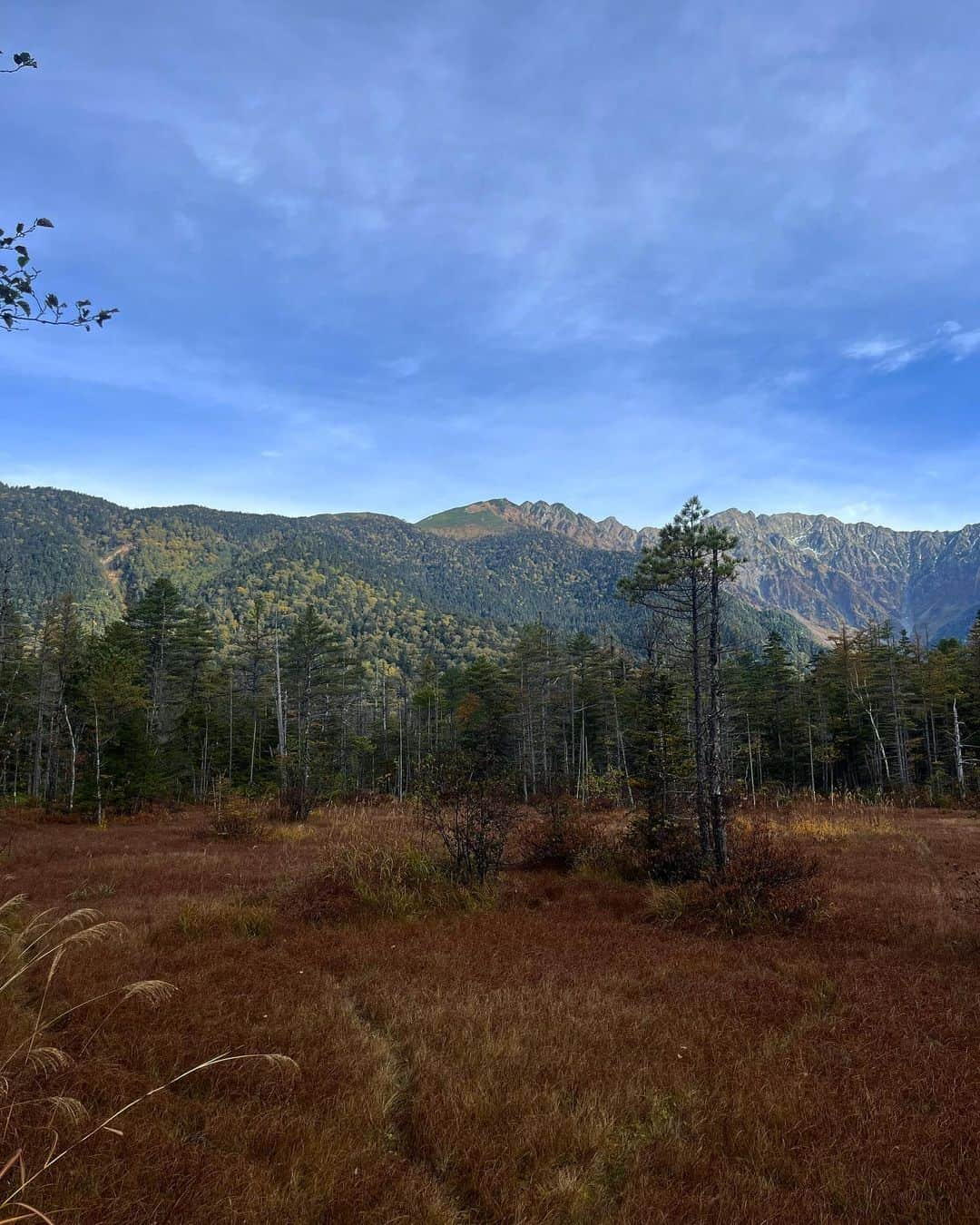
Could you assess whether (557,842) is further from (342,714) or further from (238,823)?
Answer: (342,714)

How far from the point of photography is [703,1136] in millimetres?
3922

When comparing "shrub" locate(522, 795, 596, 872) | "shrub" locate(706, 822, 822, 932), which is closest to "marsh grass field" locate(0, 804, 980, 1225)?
"shrub" locate(706, 822, 822, 932)

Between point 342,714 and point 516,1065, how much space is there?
6034cm

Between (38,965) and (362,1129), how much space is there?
18.2ft

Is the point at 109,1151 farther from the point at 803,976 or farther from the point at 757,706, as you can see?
the point at 757,706

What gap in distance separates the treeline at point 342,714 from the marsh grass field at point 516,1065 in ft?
48.6

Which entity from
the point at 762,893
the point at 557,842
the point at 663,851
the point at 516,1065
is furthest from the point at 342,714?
the point at 516,1065

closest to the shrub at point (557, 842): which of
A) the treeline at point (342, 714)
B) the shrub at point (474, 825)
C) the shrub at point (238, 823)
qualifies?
the shrub at point (474, 825)

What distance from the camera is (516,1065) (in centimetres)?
474

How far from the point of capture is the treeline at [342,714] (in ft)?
89.4

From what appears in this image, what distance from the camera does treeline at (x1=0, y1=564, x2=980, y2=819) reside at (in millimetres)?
27250

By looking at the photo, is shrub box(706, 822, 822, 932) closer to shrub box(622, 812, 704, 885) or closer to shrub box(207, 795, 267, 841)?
shrub box(622, 812, 704, 885)

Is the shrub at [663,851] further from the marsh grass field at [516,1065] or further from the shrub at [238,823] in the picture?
the shrub at [238,823]

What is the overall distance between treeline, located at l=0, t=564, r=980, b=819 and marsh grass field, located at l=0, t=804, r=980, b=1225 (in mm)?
14811
